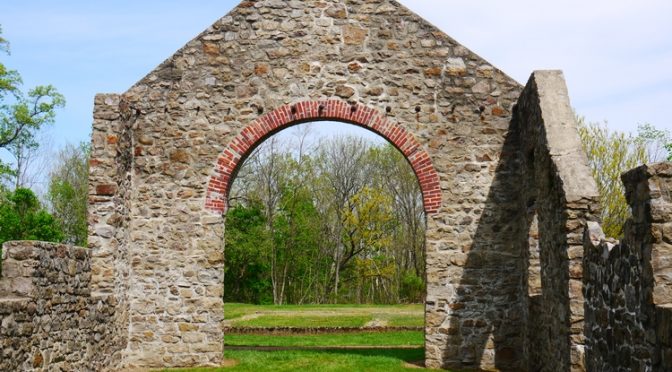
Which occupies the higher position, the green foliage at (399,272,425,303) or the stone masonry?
the stone masonry

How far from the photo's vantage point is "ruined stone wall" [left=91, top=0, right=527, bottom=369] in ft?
34.7

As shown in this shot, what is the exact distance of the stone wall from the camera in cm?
678

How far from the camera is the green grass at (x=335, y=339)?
1410 centimetres

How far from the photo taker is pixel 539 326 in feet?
30.8

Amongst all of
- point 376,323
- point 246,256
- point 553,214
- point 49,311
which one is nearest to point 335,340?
point 376,323

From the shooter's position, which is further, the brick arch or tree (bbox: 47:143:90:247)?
tree (bbox: 47:143:90:247)

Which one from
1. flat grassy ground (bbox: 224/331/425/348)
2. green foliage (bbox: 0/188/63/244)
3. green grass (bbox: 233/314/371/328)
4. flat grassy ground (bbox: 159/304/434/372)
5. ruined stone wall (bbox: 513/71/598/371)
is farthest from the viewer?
green foliage (bbox: 0/188/63/244)

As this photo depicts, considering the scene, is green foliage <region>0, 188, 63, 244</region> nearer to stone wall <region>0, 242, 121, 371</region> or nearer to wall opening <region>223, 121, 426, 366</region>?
wall opening <region>223, 121, 426, 366</region>

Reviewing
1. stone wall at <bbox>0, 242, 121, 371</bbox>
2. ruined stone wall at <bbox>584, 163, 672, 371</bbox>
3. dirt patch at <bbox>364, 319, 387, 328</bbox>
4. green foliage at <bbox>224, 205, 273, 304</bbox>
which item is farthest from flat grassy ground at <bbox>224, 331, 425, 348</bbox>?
green foliage at <bbox>224, 205, 273, 304</bbox>

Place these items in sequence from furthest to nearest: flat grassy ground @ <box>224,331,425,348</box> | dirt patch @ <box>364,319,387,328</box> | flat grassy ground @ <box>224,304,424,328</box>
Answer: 1. flat grassy ground @ <box>224,304,424,328</box>
2. dirt patch @ <box>364,319,387,328</box>
3. flat grassy ground @ <box>224,331,425,348</box>

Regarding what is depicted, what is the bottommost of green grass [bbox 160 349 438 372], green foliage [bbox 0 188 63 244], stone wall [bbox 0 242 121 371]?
green grass [bbox 160 349 438 372]

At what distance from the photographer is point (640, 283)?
5328mm

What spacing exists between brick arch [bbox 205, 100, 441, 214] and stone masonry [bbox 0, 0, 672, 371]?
0.02 m

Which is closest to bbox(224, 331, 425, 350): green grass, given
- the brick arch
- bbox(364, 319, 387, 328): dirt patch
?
bbox(364, 319, 387, 328): dirt patch
